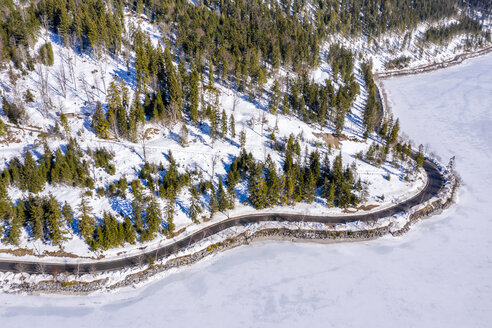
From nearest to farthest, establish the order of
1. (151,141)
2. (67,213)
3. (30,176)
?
(67,213), (30,176), (151,141)

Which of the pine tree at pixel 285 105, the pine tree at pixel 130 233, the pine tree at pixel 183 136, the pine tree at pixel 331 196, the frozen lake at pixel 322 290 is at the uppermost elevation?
the pine tree at pixel 285 105

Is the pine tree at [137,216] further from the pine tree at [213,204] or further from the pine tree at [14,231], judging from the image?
the pine tree at [14,231]

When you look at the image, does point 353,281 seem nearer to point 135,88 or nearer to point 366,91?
point 135,88

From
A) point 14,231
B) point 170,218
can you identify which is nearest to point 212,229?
point 170,218

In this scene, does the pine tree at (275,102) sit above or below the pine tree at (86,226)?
above

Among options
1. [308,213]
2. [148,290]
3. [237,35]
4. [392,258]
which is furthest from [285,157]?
[237,35]

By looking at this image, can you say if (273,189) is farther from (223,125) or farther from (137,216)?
(137,216)

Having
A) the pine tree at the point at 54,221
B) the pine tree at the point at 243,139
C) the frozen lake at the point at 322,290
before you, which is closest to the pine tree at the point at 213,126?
the pine tree at the point at 243,139

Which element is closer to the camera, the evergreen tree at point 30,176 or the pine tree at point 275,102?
the evergreen tree at point 30,176
